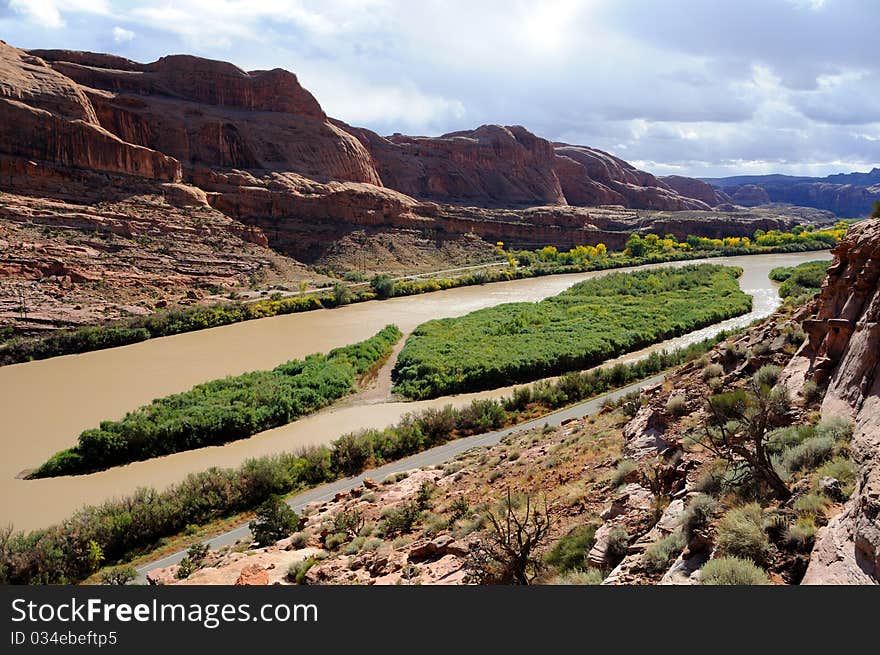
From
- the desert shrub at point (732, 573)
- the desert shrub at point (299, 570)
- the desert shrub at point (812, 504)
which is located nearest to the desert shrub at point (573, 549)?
the desert shrub at point (732, 573)

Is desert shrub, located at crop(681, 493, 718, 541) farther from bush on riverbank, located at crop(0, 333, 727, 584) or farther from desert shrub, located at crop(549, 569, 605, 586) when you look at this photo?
bush on riverbank, located at crop(0, 333, 727, 584)

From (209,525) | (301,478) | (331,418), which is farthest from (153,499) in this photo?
(331,418)

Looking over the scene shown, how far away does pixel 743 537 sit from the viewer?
6184mm

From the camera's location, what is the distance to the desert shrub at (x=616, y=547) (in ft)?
25.8

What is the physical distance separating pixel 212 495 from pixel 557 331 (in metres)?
26.2

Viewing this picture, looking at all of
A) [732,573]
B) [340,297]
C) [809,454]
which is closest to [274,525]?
[732,573]

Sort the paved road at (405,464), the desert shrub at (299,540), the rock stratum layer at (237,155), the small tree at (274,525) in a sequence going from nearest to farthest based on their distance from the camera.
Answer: the desert shrub at (299,540)
the small tree at (274,525)
the paved road at (405,464)
the rock stratum layer at (237,155)

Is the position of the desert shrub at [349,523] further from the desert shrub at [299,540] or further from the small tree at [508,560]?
the small tree at [508,560]

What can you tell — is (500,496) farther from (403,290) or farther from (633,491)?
(403,290)

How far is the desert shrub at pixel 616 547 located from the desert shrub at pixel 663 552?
0.66 m

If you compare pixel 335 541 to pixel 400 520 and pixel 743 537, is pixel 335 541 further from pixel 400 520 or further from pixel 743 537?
pixel 743 537

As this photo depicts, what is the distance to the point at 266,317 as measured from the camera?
153 feet

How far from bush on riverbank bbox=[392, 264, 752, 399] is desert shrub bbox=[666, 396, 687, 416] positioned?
16150 mm

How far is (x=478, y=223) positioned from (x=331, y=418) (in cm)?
6689
